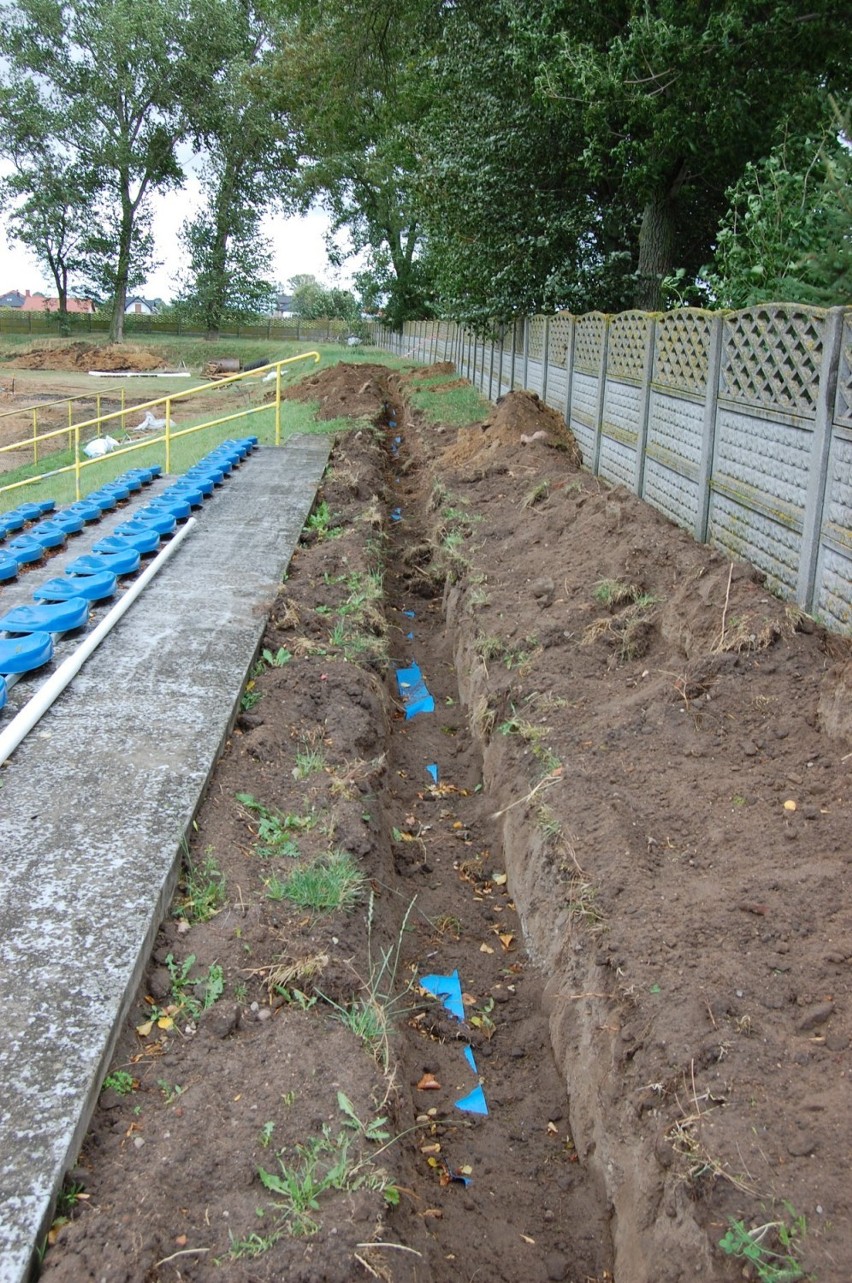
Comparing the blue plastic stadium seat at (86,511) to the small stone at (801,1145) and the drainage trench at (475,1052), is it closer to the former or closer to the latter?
the drainage trench at (475,1052)

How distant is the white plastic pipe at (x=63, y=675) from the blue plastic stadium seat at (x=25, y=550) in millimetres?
1412

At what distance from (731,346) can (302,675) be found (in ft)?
11.6

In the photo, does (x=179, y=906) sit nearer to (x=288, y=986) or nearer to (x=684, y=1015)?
(x=288, y=986)

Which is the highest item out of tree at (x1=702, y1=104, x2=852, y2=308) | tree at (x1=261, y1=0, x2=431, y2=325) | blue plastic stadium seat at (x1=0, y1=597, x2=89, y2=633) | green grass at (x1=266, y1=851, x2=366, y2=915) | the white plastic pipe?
tree at (x1=261, y1=0, x2=431, y2=325)

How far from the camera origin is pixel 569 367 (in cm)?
1220

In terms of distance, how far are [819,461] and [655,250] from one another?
906 centimetres

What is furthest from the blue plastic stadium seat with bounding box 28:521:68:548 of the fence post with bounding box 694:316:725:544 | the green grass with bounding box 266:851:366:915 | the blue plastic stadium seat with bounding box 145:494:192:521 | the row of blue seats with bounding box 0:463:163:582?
the green grass with bounding box 266:851:366:915

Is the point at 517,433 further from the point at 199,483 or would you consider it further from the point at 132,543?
the point at 132,543

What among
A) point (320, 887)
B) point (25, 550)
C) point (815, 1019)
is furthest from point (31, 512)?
point (815, 1019)

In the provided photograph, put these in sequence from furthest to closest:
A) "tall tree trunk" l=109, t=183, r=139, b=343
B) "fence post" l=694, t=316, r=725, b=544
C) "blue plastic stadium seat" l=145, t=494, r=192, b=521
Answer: "tall tree trunk" l=109, t=183, r=139, b=343
"blue plastic stadium seat" l=145, t=494, r=192, b=521
"fence post" l=694, t=316, r=725, b=544

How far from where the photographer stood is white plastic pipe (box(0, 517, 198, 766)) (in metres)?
4.94

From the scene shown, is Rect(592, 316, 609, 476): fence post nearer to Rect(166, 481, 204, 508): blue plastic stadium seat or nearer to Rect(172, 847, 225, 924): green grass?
Rect(166, 481, 204, 508): blue plastic stadium seat

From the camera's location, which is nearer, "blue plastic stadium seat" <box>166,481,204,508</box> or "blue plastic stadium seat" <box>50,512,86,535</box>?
"blue plastic stadium seat" <box>50,512,86,535</box>

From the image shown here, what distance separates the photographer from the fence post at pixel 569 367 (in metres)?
12.1
